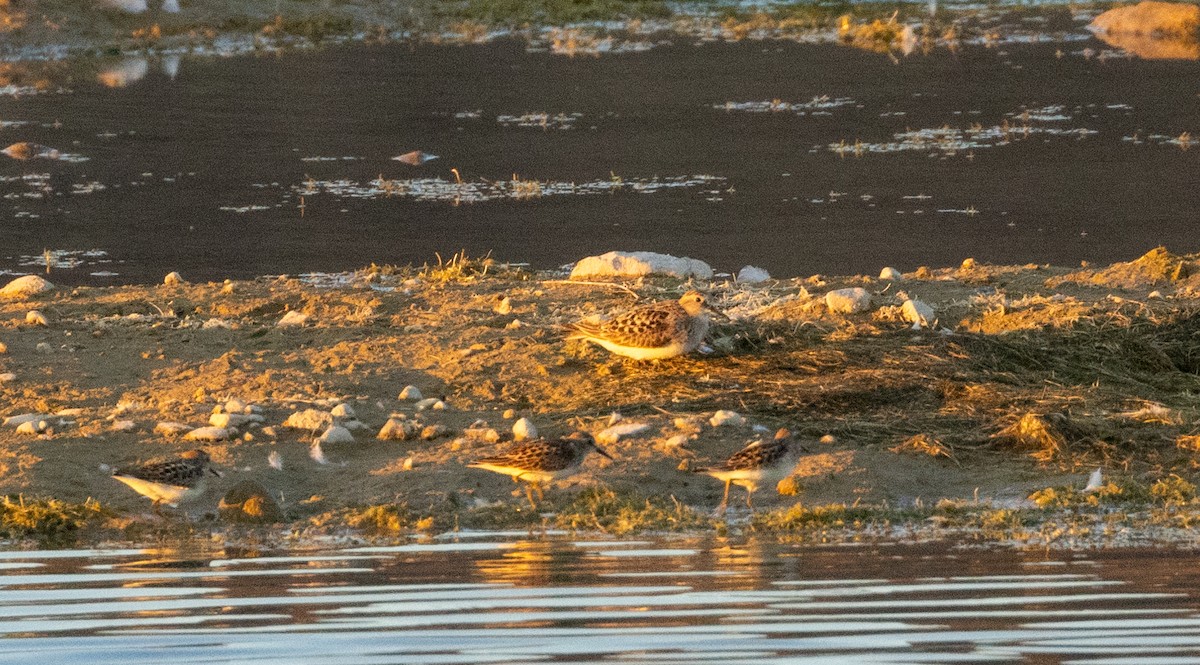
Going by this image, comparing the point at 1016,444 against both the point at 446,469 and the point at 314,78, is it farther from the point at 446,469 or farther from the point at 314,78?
the point at 314,78

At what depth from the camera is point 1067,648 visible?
5.41 m

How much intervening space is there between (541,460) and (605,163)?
13.7 metres

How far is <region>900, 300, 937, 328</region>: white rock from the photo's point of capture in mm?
9766

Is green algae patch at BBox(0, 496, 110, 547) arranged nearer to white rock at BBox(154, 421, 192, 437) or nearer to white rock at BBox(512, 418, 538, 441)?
white rock at BBox(154, 421, 192, 437)

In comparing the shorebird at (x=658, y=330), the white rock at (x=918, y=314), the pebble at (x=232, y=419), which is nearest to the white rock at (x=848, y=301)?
the white rock at (x=918, y=314)

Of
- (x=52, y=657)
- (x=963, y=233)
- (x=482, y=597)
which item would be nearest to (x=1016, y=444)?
(x=482, y=597)

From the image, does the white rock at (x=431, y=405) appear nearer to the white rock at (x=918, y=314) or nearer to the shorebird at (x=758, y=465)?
the shorebird at (x=758, y=465)

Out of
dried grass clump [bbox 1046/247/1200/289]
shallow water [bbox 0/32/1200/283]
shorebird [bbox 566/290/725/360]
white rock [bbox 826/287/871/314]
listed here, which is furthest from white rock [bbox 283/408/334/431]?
shallow water [bbox 0/32/1200/283]

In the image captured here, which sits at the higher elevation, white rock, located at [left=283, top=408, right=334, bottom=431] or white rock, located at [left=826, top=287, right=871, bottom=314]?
white rock, located at [left=826, top=287, right=871, bottom=314]

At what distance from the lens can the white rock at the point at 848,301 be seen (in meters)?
10.1

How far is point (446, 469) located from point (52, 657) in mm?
2796

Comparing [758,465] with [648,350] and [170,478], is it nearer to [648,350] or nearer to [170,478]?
[648,350]

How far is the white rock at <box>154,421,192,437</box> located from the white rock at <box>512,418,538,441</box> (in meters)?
1.44

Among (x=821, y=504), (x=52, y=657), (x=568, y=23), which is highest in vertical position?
(x=52, y=657)
